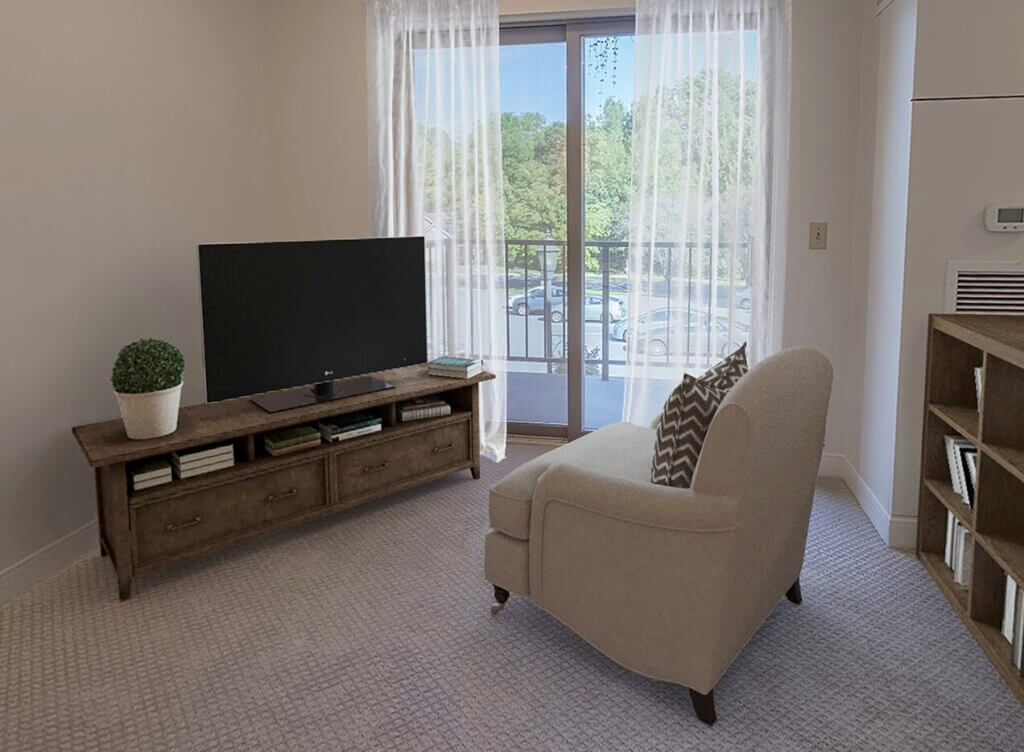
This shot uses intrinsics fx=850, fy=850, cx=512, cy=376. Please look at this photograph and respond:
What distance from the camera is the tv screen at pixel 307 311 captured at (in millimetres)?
3389

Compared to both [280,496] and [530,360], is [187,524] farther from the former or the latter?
[530,360]

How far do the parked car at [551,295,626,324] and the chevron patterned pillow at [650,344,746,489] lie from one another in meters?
2.35

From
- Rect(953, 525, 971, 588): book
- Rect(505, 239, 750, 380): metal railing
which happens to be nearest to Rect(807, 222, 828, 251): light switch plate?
Rect(505, 239, 750, 380): metal railing

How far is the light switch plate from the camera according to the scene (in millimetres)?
4043

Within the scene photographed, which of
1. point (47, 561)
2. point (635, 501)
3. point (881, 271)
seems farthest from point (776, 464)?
point (47, 561)

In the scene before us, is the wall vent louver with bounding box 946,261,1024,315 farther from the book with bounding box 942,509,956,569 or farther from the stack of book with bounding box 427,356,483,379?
the stack of book with bounding box 427,356,483,379

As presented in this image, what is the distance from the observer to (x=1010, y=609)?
2516 mm

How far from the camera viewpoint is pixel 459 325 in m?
4.56

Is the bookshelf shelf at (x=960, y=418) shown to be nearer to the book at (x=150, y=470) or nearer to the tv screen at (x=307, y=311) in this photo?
the tv screen at (x=307, y=311)

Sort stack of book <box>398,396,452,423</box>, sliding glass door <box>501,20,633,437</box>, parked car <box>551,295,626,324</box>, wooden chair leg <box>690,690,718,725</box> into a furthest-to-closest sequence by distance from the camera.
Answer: parked car <box>551,295,626,324</box> < sliding glass door <box>501,20,633,437</box> < stack of book <box>398,396,452,423</box> < wooden chair leg <box>690,690,718,725</box>

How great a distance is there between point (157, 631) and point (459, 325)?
2283 millimetres

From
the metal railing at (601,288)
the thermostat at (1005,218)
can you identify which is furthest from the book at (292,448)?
the thermostat at (1005,218)

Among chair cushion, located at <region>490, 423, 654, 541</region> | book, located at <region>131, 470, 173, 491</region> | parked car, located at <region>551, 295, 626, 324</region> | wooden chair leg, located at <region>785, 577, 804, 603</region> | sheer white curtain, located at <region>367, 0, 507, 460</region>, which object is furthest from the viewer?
parked car, located at <region>551, 295, 626, 324</region>

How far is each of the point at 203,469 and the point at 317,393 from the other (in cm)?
69
